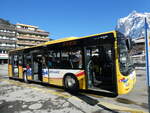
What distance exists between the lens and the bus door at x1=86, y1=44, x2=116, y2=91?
6305mm

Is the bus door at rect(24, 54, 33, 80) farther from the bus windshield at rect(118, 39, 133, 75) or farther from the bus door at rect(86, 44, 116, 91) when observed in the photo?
the bus windshield at rect(118, 39, 133, 75)

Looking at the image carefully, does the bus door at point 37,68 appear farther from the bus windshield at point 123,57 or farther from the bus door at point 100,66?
the bus windshield at point 123,57

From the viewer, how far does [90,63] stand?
20.4 feet

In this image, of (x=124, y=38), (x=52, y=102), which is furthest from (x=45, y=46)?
(x=124, y=38)

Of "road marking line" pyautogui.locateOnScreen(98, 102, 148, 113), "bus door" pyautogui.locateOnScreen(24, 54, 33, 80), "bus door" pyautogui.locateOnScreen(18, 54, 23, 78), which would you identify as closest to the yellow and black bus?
"road marking line" pyautogui.locateOnScreen(98, 102, 148, 113)

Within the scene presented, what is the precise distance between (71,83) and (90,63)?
139cm

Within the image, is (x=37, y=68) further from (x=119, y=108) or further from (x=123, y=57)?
(x=119, y=108)

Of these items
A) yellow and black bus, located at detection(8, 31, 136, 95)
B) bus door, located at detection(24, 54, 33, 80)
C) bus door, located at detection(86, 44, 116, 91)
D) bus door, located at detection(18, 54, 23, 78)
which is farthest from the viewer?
bus door, located at detection(18, 54, 23, 78)

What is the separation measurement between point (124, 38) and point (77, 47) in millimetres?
2099

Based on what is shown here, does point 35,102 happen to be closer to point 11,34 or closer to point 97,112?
point 97,112

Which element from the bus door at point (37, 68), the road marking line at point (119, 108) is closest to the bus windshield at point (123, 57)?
the road marking line at point (119, 108)

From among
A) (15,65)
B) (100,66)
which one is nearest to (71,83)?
(100,66)

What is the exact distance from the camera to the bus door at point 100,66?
248 inches

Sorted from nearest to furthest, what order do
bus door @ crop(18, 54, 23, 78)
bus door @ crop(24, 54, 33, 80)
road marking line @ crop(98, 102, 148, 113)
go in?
road marking line @ crop(98, 102, 148, 113), bus door @ crop(24, 54, 33, 80), bus door @ crop(18, 54, 23, 78)
